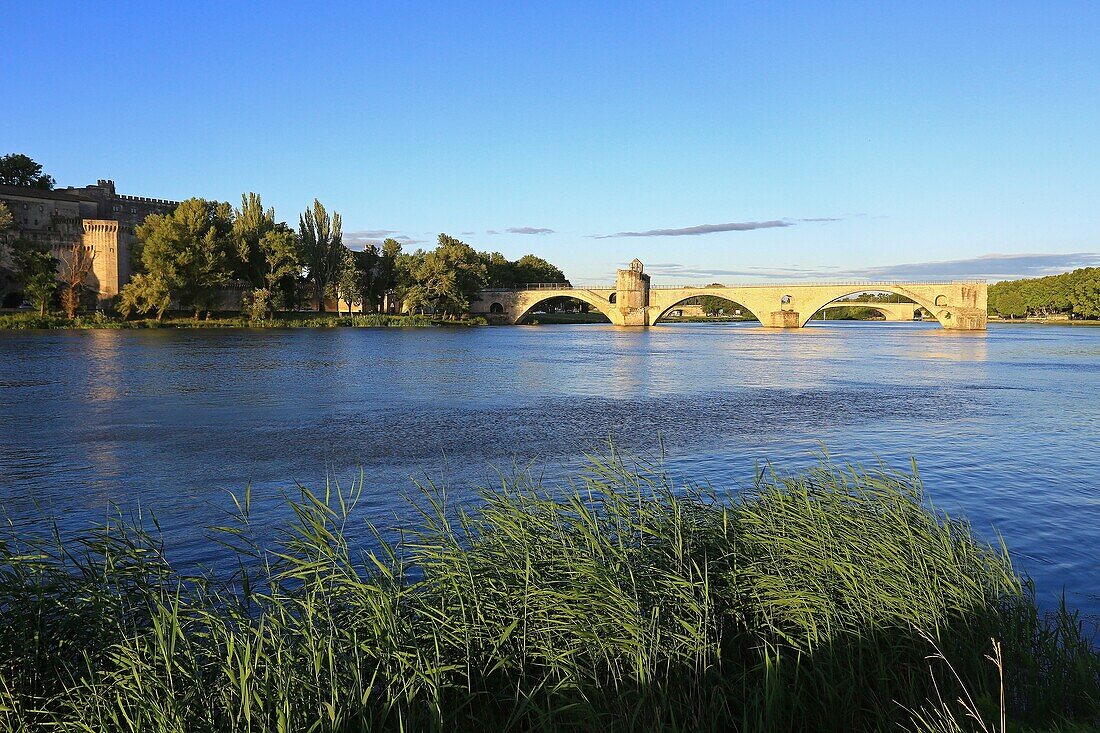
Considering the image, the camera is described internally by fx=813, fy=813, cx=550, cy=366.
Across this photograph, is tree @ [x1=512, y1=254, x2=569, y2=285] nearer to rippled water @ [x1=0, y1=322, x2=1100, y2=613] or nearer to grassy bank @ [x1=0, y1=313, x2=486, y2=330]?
grassy bank @ [x1=0, y1=313, x2=486, y2=330]

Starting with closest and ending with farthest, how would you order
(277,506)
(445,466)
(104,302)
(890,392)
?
(277,506)
(445,466)
(890,392)
(104,302)

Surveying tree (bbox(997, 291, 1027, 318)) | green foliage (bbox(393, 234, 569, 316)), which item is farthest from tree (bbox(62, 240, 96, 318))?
tree (bbox(997, 291, 1027, 318))

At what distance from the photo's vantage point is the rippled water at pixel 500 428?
452 inches

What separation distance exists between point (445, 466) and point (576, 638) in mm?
8888

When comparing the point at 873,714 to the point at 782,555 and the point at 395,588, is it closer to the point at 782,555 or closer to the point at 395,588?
the point at 782,555

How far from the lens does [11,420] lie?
18859 millimetres

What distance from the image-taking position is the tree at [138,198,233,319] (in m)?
65.6

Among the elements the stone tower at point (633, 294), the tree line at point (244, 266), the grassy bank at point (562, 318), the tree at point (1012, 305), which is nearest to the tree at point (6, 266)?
the tree line at point (244, 266)

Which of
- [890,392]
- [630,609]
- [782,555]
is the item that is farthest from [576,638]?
[890,392]

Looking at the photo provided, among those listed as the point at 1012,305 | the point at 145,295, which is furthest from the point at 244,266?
the point at 1012,305

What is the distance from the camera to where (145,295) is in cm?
6606

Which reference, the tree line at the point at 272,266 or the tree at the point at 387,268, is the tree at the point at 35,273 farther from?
the tree at the point at 387,268

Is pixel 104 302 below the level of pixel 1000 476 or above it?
above

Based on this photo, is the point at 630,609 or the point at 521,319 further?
the point at 521,319
